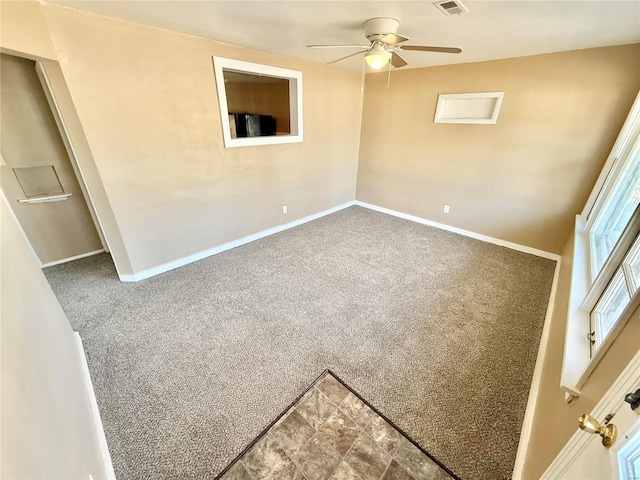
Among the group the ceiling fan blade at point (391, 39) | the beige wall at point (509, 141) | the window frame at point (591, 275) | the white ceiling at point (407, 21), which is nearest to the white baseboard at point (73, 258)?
the white ceiling at point (407, 21)

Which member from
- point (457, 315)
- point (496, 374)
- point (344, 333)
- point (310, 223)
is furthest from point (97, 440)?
point (310, 223)

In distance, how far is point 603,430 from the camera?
22.6 inches

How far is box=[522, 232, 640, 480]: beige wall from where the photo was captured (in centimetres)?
76

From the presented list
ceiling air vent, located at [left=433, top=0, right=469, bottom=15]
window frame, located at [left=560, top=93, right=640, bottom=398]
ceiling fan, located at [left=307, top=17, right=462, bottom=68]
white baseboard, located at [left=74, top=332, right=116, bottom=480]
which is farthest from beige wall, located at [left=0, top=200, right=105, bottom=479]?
ceiling air vent, located at [left=433, top=0, right=469, bottom=15]

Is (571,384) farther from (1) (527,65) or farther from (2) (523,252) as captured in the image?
(1) (527,65)

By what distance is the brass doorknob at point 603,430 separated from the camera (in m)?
0.56

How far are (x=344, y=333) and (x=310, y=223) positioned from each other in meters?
2.43

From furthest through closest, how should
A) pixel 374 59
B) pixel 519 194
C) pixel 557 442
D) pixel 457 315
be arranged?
pixel 519 194 < pixel 457 315 < pixel 374 59 < pixel 557 442

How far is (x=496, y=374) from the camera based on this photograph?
1.77 meters

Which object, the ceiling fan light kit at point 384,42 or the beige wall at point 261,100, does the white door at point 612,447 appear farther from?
the beige wall at point 261,100

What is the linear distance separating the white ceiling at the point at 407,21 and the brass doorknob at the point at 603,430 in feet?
7.29

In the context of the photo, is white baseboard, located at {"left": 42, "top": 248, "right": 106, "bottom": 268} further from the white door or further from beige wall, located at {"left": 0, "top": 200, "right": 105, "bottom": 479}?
the white door

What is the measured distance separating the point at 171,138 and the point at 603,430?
10.6 ft

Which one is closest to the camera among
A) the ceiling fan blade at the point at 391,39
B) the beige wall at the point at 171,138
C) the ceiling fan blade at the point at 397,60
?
the ceiling fan blade at the point at 391,39
